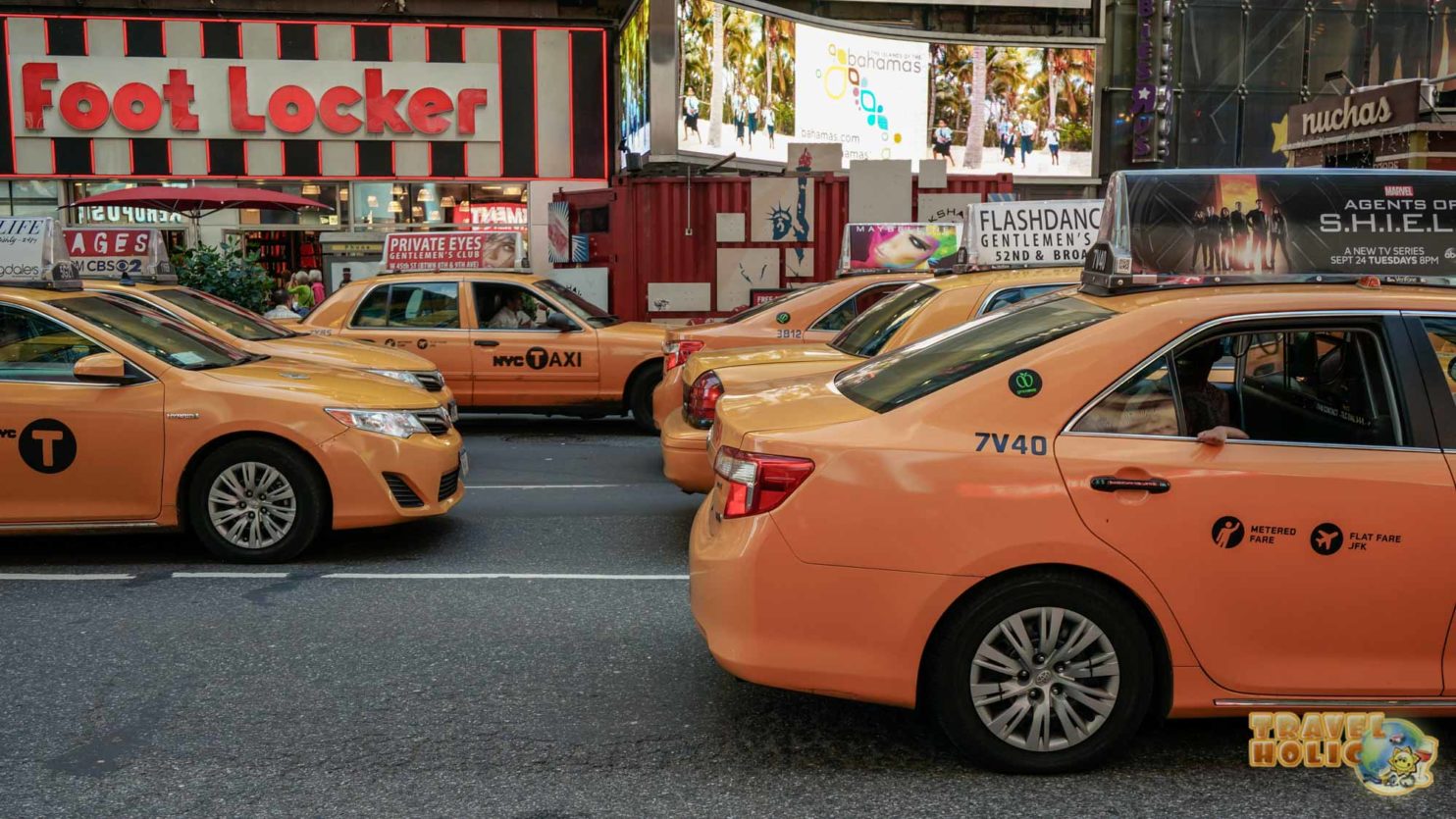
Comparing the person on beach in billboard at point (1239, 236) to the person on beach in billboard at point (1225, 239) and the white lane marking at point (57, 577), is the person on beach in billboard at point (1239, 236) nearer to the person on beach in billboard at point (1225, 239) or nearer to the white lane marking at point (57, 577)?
the person on beach in billboard at point (1225, 239)

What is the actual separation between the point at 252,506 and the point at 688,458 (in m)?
2.39

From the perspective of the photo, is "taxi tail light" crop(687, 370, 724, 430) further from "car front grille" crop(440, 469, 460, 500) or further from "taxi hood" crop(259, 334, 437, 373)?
"taxi hood" crop(259, 334, 437, 373)

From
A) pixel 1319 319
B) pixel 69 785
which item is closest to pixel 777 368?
pixel 1319 319

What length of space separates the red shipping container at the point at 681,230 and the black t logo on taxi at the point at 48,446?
1024 centimetres

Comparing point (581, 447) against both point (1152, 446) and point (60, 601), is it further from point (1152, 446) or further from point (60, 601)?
point (1152, 446)

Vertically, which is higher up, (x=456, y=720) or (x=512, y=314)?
(x=512, y=314)

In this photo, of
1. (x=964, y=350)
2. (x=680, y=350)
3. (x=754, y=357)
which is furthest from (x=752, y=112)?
(x=964, y=350)

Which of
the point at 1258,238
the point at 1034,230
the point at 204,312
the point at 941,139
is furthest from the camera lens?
the point at 941,139

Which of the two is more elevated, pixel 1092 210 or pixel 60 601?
pixel 1092 210

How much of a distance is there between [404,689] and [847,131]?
21.6 meters

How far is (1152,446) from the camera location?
12.8 ft

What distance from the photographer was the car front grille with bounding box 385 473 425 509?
6.93 m

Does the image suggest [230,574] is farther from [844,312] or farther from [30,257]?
[844,312]

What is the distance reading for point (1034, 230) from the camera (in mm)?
9516
